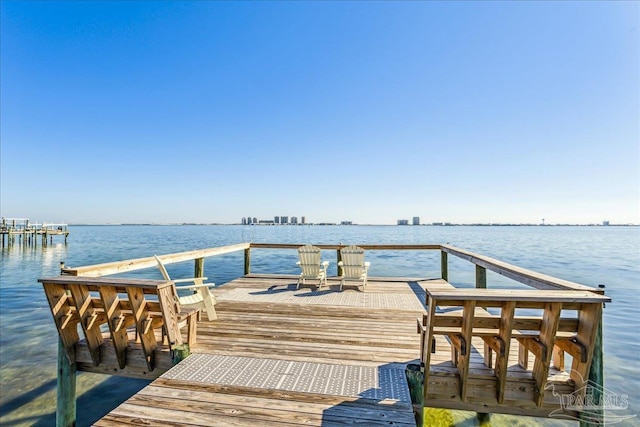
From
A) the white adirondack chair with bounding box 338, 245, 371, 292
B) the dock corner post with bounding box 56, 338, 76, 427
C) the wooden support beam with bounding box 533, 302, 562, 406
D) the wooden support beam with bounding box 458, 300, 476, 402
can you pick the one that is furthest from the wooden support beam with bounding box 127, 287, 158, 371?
the white adirondack chair with bounding box 338, 245, 371, 292

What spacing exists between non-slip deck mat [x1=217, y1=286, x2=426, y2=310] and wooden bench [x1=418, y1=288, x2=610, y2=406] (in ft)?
8.63

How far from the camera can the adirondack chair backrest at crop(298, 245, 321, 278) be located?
6.61 metres

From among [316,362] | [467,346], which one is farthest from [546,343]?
[316,362]

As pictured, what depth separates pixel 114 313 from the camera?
111 inches

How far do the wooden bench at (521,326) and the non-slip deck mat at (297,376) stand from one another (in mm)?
349

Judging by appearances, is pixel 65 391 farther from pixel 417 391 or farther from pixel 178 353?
pixel 417 391

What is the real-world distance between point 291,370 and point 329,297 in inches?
124

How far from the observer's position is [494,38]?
29.0 feet

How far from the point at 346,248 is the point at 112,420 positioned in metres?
5.17

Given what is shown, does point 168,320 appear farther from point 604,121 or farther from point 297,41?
point 604,121

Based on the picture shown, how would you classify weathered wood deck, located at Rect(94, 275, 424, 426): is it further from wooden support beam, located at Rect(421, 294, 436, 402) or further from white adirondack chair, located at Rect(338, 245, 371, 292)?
white adirondack chair, located at Rect(338, 245, 371, 292)

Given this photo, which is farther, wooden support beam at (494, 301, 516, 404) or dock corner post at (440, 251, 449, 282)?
dock corner post at (440, 251, 449, 282)

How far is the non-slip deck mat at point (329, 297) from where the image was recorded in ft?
17.1

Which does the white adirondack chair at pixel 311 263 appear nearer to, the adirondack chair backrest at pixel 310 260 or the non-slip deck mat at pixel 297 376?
the adirondack chair backrest at pixel 310 260
